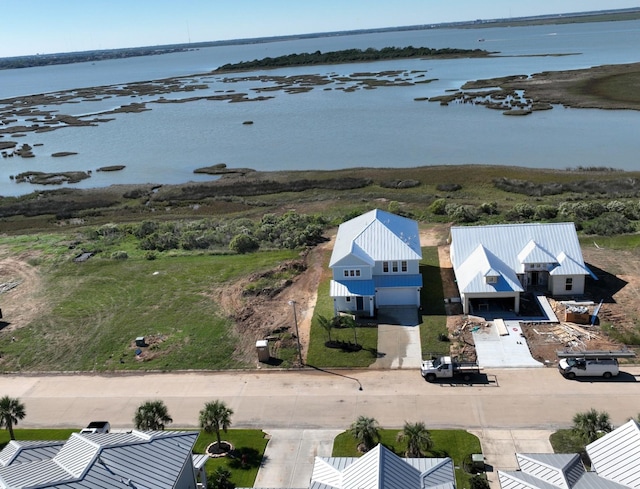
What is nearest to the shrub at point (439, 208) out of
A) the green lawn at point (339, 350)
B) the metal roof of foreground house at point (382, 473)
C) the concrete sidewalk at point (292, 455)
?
the green lawn at point (339, 350)

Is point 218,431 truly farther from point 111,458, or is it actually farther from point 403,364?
point 403,364

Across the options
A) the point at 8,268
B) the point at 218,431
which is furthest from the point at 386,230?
the point at 8,268

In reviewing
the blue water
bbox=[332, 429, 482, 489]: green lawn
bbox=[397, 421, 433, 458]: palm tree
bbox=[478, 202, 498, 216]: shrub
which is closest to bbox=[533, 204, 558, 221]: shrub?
bbox=[478, 202, 498, 216]: shrub

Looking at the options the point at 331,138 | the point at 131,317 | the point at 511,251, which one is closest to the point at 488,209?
the point at 511,251

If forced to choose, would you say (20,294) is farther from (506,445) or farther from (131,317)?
(506,445)

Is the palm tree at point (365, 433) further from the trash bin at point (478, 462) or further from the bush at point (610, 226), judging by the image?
the bush at point (610, 226)

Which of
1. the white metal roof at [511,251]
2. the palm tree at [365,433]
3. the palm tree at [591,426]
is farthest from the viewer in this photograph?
the white metal roof at [511,251]
